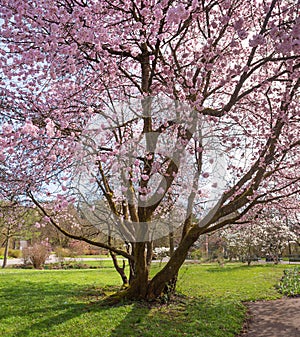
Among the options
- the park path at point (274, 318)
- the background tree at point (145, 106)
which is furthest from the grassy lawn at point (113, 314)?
the background tree at point (145, 106)

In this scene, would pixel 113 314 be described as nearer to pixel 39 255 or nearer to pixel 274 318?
pixel 274 318

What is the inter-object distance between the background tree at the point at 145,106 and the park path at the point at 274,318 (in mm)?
1955

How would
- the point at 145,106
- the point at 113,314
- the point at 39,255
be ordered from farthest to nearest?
the point at 39,255
the point at 145,106
the point at 113,314

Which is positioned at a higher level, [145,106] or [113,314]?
[145,106]

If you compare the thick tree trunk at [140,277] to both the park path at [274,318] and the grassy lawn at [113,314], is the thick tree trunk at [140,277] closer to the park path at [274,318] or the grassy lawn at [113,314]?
the grassy lawn at [113,314]

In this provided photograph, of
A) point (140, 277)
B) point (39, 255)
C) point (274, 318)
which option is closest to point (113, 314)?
point (140, 277)

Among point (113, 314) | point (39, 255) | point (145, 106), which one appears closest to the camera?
point (113, 314)

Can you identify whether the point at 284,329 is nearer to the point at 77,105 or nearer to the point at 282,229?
the point at 77,105

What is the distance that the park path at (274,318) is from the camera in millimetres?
5619

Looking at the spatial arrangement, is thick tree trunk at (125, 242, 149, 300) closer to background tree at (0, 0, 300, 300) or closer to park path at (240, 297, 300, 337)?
background tree at (0, 0, 300, 300)

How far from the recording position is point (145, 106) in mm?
7453

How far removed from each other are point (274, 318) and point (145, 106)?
510 cm

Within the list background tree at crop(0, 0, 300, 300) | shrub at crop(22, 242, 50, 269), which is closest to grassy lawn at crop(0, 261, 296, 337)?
background tree at crop(0, 0, 300, 300)

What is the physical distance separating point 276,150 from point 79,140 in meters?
3.85
